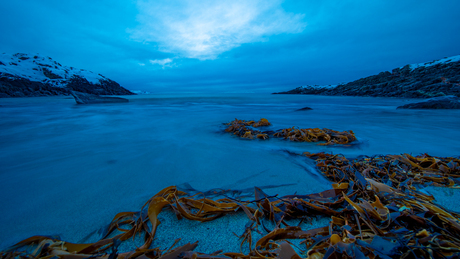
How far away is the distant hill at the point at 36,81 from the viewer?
74.7ft

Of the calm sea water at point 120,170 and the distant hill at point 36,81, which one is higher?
the distant hill at point 36,81

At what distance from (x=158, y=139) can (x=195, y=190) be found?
215 cm

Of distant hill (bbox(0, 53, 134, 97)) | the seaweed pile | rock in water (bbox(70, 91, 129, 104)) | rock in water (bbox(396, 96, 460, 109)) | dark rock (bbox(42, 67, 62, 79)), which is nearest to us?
the seaweed pile

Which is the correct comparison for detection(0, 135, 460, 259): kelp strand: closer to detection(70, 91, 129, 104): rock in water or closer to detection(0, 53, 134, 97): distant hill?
detection(70, 91, 129, 104): rock in water

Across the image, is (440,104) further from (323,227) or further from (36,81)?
(36,81)

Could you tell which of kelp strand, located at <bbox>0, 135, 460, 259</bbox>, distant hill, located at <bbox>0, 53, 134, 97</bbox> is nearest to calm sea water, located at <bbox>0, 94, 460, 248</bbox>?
kelp strand, located at <bbox>0, 135, 460, 259</bbox>

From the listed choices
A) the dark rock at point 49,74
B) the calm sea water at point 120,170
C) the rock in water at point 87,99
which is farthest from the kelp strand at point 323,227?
the dark rock at point 49,74

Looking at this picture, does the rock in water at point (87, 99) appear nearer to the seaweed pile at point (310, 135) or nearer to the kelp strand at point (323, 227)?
the seaweed pile at point (310, 135)

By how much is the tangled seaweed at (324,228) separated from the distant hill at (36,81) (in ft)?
97.7

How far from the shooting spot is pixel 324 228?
3.40 feet

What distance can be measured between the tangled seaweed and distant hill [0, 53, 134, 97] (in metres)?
29.8

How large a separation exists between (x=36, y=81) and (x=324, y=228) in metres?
42.3

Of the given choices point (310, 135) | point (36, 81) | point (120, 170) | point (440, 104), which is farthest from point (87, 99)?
point (36, 81)

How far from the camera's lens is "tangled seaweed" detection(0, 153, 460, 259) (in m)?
0.81
